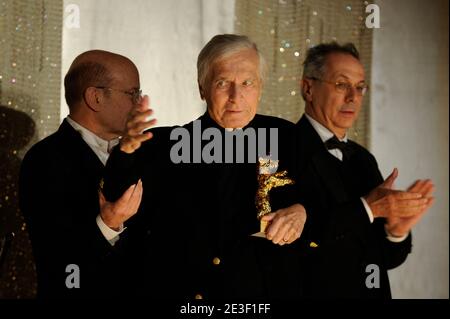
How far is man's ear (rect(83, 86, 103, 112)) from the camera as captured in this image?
2.50m

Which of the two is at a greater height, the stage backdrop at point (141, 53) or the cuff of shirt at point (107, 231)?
the stage backdrop at point (141, 53)

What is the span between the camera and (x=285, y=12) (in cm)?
279

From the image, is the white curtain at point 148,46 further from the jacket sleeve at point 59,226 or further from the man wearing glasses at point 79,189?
the jacket sleeve at point 59,226

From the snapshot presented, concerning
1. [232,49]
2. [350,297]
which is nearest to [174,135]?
[232,49]

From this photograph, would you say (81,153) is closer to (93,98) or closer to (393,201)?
(93,98)

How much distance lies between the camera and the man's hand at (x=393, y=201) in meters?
2.38

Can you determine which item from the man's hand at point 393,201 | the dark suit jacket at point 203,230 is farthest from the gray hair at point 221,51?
the man's hand at point 393,201

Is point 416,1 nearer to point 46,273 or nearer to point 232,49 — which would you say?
point 232,49

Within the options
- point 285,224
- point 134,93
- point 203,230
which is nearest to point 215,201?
point 203,230

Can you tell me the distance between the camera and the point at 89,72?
8.25 ft

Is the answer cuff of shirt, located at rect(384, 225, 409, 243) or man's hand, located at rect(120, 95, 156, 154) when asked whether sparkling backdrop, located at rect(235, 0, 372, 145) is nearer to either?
cuff of shirt, located at rect(384, 225, 409, 243)

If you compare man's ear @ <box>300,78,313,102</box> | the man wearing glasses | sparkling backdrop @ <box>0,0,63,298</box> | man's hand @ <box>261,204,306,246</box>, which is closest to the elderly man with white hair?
man's hand @ <box>261,204,306,246</box>

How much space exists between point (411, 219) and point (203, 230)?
0.65m

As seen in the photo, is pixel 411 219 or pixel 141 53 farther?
pixel 141 53
